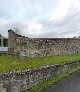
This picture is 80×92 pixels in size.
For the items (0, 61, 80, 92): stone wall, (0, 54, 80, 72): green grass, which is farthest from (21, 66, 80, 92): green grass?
(0, 54, 80, 72): green grass

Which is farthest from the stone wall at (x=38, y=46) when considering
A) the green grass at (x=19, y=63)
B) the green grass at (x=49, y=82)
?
the green grass at (x=49, y=82)

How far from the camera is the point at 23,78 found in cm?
1364

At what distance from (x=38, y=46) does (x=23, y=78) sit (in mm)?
12784

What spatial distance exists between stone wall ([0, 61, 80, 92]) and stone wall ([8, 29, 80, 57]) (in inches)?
276

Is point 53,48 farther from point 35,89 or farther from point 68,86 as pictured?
point 35,89

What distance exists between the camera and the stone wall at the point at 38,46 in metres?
24.8

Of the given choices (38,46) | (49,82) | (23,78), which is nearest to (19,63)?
(49,82)

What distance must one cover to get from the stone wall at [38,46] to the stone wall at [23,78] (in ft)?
23.0

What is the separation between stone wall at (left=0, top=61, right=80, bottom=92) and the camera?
484 inches

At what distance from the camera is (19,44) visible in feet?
82.7

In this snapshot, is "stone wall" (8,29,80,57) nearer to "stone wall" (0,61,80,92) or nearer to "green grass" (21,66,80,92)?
"green grass" (21,66,80,92)

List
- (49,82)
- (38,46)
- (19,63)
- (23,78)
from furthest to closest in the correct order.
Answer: (38,46) → (19,63) → (49,82) → (23,78)

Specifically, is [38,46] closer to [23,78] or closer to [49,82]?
[49,82]

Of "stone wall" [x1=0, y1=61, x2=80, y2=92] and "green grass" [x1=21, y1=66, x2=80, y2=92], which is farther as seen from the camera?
"green grass" [x1=21, y1=66, x2=80, y2=92]
